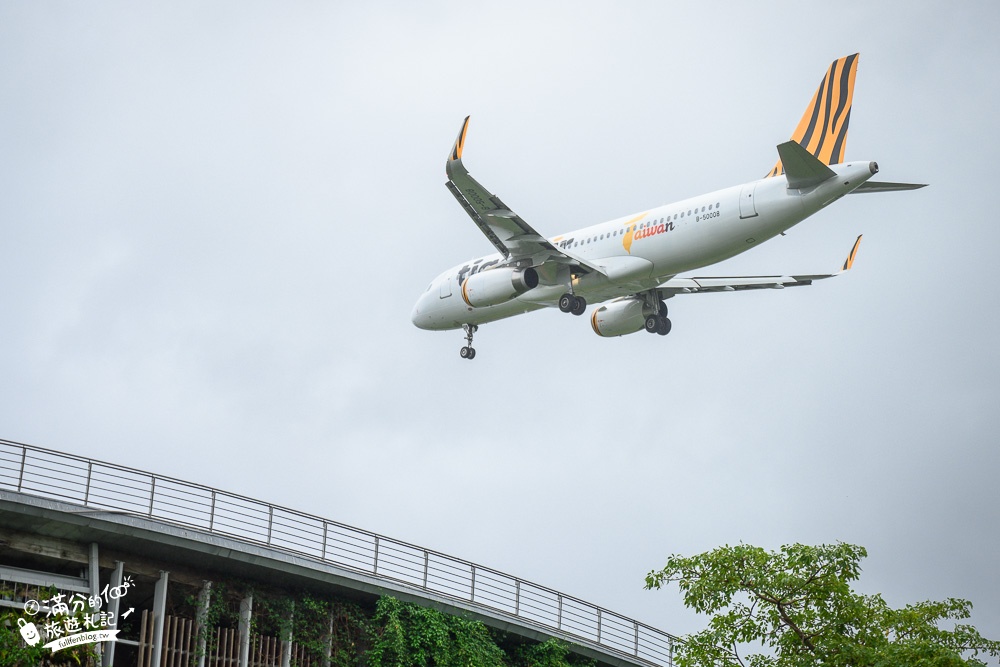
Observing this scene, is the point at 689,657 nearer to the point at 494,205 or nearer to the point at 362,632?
the point at 362,632

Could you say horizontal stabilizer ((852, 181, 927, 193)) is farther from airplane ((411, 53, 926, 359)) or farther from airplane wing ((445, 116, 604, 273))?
airplane wing ((445, 116, 604, 273))

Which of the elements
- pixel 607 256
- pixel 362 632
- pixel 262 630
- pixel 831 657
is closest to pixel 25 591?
pixel 262 630

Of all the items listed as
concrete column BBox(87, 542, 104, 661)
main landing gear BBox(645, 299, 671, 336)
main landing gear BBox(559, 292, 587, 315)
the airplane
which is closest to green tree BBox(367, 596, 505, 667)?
concrete column BBox(87, 542, 104, 661)

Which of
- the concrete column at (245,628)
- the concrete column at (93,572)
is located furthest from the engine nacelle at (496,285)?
the concrete column at (93,572)

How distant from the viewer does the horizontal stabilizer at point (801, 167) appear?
30.3 m

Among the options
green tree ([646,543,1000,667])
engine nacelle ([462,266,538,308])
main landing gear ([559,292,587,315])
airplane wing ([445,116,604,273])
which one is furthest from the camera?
engine nacelle ([462,266,538,308])

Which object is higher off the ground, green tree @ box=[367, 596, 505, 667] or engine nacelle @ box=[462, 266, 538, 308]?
engine nacelle @ box=[462, 266, 538, 308]

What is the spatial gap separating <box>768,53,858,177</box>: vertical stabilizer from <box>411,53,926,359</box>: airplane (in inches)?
1.0

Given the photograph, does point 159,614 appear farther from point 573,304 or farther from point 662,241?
point 662,241

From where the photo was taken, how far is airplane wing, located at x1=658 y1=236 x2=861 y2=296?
38.7 metres

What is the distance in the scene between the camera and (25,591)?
2272 cm

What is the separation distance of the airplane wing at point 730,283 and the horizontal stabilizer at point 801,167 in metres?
7.55

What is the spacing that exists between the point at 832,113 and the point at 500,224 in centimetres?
894

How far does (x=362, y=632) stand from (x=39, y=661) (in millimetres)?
6917
